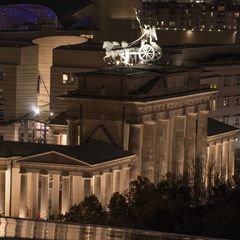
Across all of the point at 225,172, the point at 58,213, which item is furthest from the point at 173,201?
the point at 225,172

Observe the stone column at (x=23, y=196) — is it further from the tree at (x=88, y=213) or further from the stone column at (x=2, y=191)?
the tree at (x=88, y=213)

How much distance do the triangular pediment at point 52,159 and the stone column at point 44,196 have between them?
758 millimetres

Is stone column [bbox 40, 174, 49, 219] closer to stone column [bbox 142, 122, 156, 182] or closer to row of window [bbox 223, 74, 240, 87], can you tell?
stone column [bbox 142, 122, 156, 182]

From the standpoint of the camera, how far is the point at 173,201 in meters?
61.2

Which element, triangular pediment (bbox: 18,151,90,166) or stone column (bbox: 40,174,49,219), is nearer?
triangular pediment (bbox: 18,151,90,166)

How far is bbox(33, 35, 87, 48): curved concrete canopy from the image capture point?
101 m

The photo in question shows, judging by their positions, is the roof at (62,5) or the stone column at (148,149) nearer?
the stone column at (148,149)

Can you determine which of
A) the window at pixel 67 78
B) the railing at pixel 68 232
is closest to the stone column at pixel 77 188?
the window at pixel 67 78

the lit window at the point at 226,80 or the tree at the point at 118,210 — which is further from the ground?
the lit window at the point at 226,80

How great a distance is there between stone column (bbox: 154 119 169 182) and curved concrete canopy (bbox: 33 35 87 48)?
25.3 m

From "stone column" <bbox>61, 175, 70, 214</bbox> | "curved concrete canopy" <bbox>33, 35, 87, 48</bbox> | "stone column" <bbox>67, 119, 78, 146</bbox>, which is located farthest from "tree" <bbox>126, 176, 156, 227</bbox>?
"curved concrete canopy" <bbox>33, 35, 87, 48</bbox>

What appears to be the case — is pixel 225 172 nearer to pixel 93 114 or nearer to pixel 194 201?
pixel 93 114

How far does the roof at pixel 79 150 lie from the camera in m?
69.3

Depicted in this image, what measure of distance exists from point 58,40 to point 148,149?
28.5 metres
